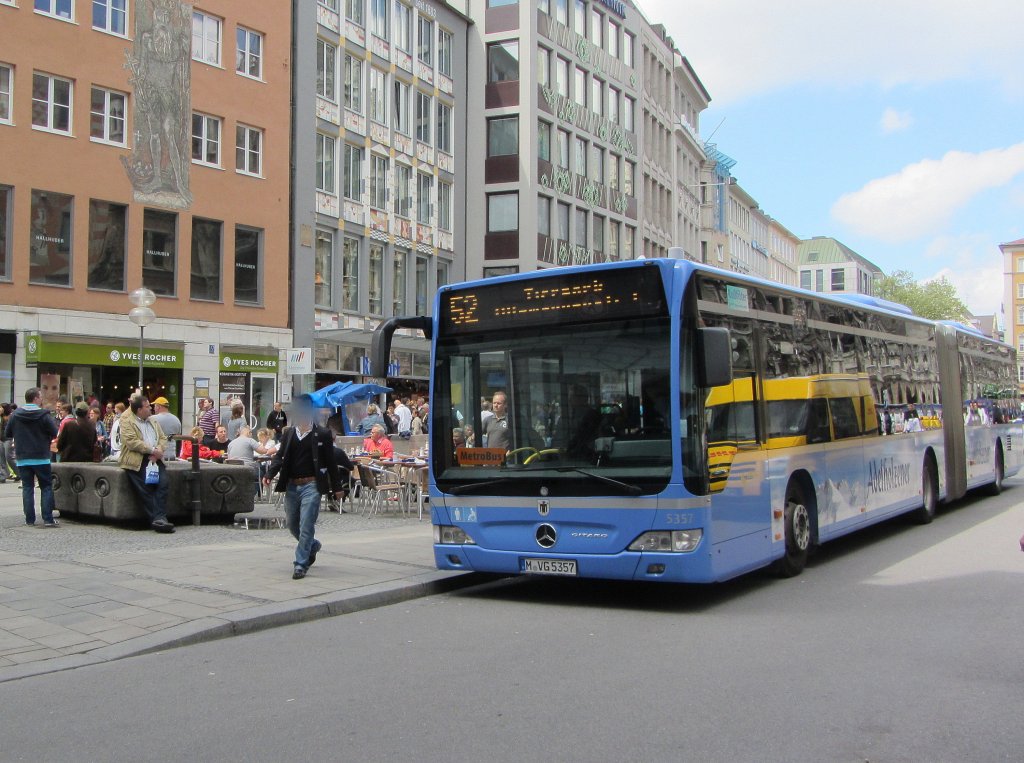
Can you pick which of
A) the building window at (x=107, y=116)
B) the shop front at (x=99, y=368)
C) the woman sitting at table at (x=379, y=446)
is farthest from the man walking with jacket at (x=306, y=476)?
the building window at (x=107, y=116)

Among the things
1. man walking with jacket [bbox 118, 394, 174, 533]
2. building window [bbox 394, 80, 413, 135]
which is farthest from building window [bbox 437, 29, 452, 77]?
man walking with jacket [bbox 118, 394, 174, 533]

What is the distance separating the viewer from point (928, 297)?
92.3m

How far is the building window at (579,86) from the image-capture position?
50000 mm

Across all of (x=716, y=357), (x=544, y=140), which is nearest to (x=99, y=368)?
(x=716, y=357)

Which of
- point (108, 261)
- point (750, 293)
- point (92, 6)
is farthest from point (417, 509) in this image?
point (92, 6)

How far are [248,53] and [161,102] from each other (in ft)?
14.0

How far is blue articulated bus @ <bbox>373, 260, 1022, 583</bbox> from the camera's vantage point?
840 cm

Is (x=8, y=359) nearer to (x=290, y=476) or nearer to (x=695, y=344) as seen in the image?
(x=290, y=476)

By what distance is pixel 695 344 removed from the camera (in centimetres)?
844

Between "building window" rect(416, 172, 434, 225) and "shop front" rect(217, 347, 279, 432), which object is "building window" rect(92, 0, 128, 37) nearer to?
"shop front" rect(217, 347, 279, 432)

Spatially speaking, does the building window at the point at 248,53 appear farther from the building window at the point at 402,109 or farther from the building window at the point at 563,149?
the building window at the point at 563,149

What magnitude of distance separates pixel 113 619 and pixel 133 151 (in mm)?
24416

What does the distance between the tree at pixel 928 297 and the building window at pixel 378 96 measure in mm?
63123

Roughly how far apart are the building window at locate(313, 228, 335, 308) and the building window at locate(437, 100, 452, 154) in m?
8.36
